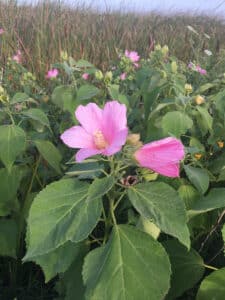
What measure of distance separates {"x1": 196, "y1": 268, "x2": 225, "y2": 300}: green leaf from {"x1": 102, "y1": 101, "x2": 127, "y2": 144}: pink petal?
381mm

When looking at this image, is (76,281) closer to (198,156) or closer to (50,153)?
(50,153)

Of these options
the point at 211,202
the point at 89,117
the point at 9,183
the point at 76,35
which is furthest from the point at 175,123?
→ the point at 76,35

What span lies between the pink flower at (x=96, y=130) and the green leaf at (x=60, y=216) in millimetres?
86

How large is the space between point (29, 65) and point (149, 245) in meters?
2.67

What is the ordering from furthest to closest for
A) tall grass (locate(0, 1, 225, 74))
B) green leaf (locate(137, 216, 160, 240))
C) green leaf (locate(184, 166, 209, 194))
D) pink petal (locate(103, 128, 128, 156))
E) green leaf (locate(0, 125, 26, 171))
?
1. tall grass (locate(0, 1, 225, 74))
2. green leaf (locate(0, 125, 26, 171))
3. green leaf (locate(184, 166, 209, 194))
4. green leaf (locate(137, 216, 160, 240))
5. pink petal (locate(103, 128, 128, 156))

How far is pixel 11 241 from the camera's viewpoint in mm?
1443

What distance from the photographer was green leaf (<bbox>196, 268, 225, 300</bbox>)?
1076 millimetres

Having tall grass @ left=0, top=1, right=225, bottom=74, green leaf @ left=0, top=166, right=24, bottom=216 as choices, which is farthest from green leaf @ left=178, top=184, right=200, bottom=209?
tall grass @ left=0, top=1, right=225, bottom=74

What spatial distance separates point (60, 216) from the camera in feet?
3.09

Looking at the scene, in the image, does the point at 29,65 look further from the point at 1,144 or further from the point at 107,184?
the point at 107,184

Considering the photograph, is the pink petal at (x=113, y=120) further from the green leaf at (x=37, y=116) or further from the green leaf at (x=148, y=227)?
the green leaf at (x=37, y=116)

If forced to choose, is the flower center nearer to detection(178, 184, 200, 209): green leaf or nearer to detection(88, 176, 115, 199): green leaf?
detection(88, 176, 115, 199): green leaf

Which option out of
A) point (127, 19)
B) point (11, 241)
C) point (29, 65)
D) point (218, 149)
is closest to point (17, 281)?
point (11, 241)

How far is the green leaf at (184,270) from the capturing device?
47.0 inches
